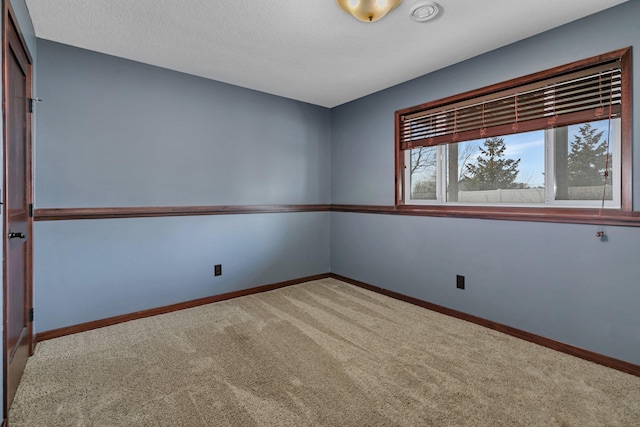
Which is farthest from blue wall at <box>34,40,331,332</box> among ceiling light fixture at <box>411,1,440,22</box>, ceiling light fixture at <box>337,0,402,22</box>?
ceiling light fixture at <box>411,1,440,22</box>

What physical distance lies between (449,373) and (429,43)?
2.36 m

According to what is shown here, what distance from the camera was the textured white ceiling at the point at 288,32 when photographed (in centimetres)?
204

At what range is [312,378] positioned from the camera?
1953mm

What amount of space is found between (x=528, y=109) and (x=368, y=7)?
1.51m

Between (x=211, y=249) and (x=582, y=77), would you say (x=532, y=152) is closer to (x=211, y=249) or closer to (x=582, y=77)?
(x=582, y=77)

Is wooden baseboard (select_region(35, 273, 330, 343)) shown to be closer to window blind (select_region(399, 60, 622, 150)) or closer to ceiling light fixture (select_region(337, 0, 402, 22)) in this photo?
window blind (select_region(399, 60, 622, 150))

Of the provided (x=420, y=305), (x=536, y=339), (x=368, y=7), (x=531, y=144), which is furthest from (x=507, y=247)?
(x=368, y=7)

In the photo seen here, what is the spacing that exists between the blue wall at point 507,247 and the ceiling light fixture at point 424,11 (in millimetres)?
873

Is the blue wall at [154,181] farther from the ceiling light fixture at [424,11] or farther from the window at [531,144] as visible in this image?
the ceiling light fixture at [424,11]

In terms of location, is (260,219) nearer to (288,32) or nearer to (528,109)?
(288,32)

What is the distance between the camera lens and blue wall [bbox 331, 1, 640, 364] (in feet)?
6.71

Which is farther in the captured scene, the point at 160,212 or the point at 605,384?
the point at 160,212

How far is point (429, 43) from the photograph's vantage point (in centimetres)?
249

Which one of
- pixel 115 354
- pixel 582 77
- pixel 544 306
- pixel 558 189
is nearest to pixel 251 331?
pixel 115 354
